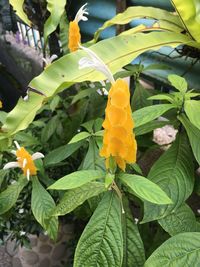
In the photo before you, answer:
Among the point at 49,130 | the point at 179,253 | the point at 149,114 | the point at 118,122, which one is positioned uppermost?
the point at 118,122

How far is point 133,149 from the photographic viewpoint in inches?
21.5

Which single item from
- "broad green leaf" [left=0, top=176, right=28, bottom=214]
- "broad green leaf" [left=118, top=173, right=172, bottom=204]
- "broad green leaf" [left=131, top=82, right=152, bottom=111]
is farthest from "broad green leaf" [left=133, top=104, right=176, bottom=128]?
"broad green leaf" [left=0, top=176, right=28, bottom=214]

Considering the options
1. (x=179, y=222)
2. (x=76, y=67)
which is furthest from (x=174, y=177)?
(x=76, y=67)

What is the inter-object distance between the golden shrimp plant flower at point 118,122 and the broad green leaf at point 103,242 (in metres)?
0.10

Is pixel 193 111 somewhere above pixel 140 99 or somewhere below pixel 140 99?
above

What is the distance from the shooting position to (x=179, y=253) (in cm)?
56

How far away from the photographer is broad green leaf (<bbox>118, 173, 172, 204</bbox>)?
54 cm

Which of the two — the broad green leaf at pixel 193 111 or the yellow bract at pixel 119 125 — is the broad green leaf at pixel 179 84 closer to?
the broad green leaf at pixel 193 111

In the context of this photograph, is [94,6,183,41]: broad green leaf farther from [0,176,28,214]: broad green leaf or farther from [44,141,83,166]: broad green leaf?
[0,176,28,214]: broad green leaf

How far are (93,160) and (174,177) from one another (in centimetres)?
22

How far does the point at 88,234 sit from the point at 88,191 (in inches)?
2.9

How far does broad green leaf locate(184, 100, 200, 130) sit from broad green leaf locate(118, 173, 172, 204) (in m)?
0.16

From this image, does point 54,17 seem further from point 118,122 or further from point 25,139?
point 118,122

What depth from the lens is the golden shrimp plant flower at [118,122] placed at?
1.57 ft
